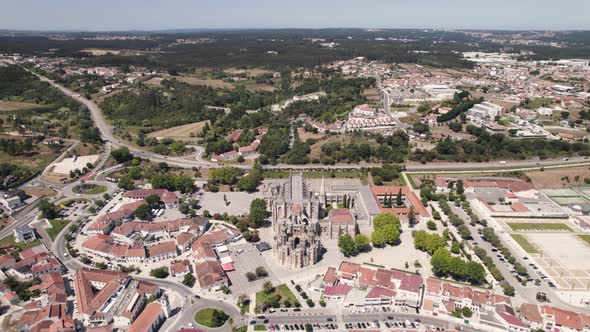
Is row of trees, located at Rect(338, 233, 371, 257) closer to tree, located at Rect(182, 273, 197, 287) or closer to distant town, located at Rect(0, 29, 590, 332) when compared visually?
distant town, located at Rect(0, 29, 590, 332)

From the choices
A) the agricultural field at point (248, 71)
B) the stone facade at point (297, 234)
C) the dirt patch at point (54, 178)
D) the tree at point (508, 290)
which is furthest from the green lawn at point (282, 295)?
the agricultural field at point (248, 71)

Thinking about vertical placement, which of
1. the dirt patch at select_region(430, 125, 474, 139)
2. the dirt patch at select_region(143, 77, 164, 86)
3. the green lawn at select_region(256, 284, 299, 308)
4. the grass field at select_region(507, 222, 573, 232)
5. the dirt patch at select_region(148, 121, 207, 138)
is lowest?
the grass field at select_region(507, 222, 573, 232)

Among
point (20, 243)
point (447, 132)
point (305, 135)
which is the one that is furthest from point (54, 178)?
point (447, 132)

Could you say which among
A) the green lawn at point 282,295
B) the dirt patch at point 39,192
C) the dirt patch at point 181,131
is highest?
the dirt patch at point 181,131

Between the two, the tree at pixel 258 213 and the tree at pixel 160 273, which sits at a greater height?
the tree at pixel 258 213

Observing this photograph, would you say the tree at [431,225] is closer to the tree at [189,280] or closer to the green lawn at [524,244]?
the green lawn at [524,244]

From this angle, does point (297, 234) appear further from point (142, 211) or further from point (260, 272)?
point (142, 211)

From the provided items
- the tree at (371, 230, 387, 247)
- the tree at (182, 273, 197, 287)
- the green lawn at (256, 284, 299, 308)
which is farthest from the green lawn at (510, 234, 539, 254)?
the tree at (182, 273, 197, 287)
